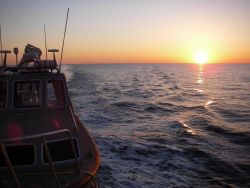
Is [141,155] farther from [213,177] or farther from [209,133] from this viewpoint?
[209,133]

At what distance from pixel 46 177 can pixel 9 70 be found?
17.6ft

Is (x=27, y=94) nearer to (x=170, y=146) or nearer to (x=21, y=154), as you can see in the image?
(x=21, y=154)

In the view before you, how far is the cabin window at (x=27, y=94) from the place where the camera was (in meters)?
9.07

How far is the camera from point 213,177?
1189 centimetres

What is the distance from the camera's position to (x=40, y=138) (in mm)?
7270

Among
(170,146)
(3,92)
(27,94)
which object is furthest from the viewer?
(170,146)

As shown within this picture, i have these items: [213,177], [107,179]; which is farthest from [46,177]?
[213,177]

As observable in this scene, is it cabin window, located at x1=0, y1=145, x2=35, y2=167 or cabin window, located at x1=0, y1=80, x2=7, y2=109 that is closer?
cabin window, located at x1=0, y1=145, x2=35, y2=167

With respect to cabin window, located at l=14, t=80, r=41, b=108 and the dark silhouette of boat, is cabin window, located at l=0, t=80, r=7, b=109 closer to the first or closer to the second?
the dark silhouette of boat

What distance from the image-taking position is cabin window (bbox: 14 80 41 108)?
29.8ft

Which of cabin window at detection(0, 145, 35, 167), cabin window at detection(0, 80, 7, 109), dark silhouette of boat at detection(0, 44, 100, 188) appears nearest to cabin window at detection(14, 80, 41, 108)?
dark silhouette of boat at detection(0, 44, 100, 188)

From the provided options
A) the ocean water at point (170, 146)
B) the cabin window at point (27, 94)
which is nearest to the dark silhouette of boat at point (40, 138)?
the cabin window at point (27, 94)

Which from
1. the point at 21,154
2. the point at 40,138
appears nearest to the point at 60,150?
the point at 40,138

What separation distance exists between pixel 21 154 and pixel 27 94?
299 cm
